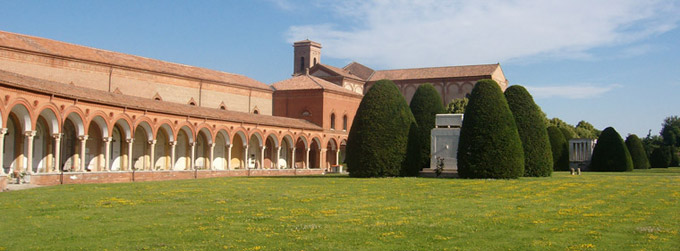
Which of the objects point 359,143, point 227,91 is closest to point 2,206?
point 359,143

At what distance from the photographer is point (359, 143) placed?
2823cm

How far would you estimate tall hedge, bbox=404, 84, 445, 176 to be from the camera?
29.0 metres

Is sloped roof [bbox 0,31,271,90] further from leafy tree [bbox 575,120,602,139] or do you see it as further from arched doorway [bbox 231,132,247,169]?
leafy tree [bbox 575,120,602,139]

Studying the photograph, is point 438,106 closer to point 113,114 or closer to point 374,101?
point 374,101

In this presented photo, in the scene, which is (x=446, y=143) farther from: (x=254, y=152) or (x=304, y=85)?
(x=304, y=85)

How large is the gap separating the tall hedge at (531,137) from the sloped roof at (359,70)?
153 feet

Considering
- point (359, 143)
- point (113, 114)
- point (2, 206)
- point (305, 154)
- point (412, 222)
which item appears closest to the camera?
point (412, 222)

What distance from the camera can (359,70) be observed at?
77.6 m

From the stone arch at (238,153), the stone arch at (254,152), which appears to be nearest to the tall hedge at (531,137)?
the stone arch at (238,153)

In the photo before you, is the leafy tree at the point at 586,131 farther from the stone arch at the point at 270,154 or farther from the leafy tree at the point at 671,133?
the stone arch at the point at 270,154

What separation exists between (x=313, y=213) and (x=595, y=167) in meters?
34.6

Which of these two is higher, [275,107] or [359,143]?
[275,107]

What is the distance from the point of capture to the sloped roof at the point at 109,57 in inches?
1339

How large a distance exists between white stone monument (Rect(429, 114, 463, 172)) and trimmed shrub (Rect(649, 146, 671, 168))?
109 feet
